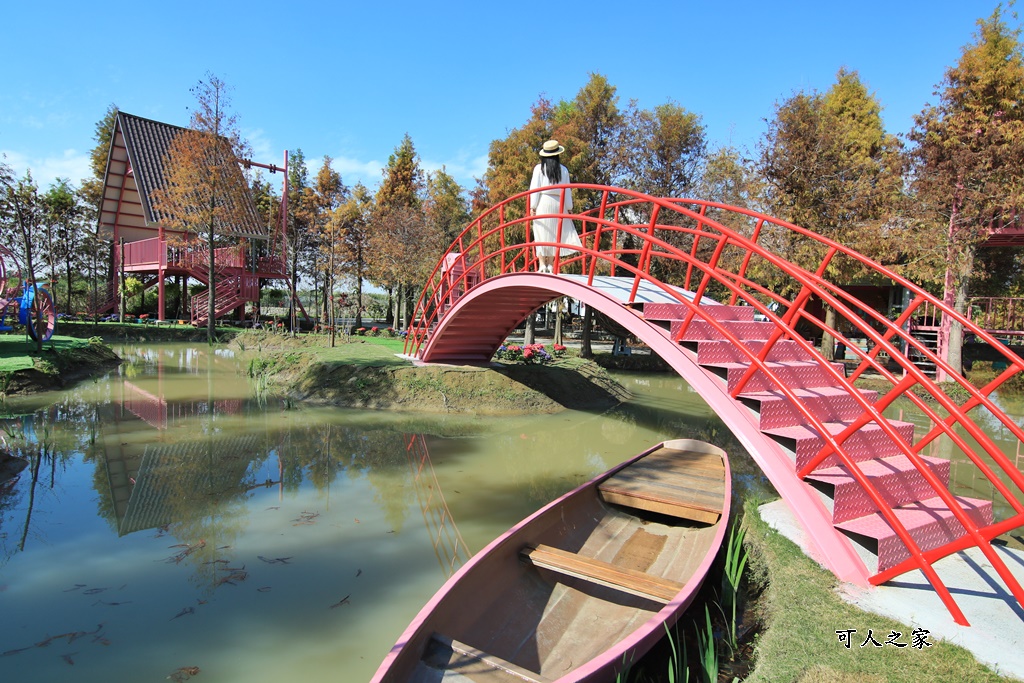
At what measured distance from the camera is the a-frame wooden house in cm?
2167

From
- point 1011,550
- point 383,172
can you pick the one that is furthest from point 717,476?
point 383,172

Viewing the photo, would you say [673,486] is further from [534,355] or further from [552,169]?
[534,355]

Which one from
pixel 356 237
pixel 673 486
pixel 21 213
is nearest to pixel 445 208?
pixel 356 237

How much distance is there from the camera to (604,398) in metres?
12.5

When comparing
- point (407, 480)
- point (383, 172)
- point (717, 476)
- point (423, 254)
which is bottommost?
point (407, 480)

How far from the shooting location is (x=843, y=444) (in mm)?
3881

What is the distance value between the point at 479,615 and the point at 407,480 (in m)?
3.58

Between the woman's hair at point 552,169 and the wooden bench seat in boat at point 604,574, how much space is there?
235 inches

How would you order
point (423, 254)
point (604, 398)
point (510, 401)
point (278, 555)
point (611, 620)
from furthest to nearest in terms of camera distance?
point (423, 254), point (604, 398), point (510, 401), point (278, 555), point (611, 620)

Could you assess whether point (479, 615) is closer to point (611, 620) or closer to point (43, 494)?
point (611, 620)

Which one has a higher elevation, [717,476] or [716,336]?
[716,336]

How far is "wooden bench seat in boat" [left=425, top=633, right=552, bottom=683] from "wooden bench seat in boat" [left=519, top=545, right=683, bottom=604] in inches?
34.7

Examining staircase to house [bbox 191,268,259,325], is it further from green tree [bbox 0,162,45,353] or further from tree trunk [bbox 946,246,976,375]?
tree trunk [bbox 946,246,976,375]

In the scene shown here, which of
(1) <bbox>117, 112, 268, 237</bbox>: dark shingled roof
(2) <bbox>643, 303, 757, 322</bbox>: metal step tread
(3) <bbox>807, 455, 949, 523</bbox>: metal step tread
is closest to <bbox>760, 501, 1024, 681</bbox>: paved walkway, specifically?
(3) <bbox>807, 455, 949, 523</bbox>: metal step tread
